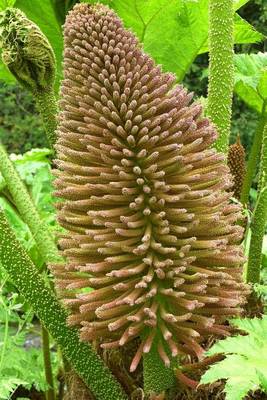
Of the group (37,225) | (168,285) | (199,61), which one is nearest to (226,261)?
(168,285)

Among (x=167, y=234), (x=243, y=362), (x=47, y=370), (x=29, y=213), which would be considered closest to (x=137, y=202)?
(x=167, y=234)

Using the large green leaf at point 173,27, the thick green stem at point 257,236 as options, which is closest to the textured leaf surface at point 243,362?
the thick green stem at point 257,236

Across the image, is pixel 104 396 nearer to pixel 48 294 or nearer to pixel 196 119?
pixel 48 294

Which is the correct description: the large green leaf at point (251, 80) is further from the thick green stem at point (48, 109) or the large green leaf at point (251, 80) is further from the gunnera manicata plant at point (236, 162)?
the thick green stem at point (48, 109)

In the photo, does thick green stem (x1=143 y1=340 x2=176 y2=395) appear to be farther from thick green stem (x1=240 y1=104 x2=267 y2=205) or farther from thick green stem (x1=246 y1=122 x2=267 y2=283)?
thick green stem (x1=240 y1=104 x2=267 y2=205)

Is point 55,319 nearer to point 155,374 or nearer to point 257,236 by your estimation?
point 155,374
